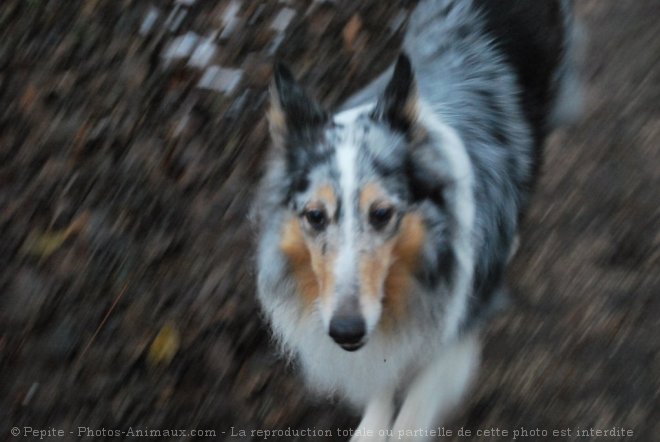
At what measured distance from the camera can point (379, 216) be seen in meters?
2.00

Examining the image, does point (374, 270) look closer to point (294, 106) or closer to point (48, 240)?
point (294, 106)

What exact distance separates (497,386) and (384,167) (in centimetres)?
126

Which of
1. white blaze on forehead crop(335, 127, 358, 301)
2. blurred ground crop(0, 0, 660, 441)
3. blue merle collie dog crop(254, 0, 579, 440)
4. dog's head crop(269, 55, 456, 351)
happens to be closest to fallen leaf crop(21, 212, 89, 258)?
blurred ground crop(0, 0, 660, 441)

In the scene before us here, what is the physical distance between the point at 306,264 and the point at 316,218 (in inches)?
7.0

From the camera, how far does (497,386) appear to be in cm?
288

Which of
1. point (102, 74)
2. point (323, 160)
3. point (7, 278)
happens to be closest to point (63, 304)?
point (7, 278)

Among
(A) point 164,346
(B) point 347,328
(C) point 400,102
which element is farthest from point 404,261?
(A) point 164,346

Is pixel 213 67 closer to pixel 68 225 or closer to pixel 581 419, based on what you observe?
pixel 68 225

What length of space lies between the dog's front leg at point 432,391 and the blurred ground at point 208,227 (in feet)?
1.19

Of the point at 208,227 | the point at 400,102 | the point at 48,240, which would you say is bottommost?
the point at 208,227

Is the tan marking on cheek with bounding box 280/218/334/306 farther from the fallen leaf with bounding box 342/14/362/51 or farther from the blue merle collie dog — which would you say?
the fallen leaf with bounding box 342/14/362/51

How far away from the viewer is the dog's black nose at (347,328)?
1.96 m

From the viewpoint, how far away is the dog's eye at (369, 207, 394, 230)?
6.53 feet

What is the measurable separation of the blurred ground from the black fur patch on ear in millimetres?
1044
